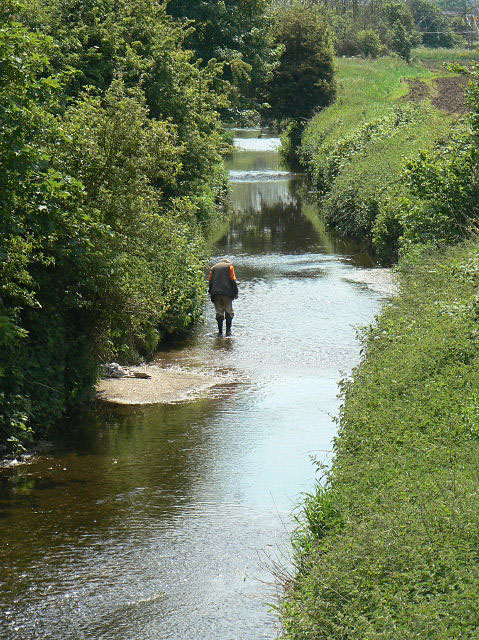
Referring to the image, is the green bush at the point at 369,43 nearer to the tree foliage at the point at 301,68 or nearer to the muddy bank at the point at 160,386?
the tree foliage at the point at 301,68

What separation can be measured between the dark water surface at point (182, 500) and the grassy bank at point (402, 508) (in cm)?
75

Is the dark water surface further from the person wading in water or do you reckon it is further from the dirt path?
the dirt path

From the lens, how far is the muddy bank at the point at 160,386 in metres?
15.9

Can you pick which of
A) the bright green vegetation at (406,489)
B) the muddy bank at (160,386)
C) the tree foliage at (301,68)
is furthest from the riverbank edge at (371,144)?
the bright green vegetation at (406,489)

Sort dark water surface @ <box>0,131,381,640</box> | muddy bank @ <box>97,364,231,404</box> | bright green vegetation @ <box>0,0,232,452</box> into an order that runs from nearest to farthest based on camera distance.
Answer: dark water surface @ <box>0,131,381,640</box> < bright green vegetation @ <box>0,0,232,452</box> < muddy bank @ <box>97,364,231,404</box>

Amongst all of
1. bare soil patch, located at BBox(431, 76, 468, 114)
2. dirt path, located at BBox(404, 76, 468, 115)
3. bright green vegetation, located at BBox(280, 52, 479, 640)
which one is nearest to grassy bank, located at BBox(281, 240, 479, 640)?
bright green vegetation, located at BBox(280, 52, 479, 640)

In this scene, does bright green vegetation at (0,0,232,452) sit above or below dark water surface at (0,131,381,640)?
above

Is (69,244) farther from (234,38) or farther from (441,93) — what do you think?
(441,93)

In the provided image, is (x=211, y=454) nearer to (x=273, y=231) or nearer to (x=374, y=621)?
(x=374, y=621)

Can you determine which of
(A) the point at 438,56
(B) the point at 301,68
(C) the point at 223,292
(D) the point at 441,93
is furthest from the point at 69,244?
(A) the point at 438,56

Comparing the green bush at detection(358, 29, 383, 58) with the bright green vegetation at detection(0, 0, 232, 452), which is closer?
the bright green vegetation at detection(0, 0, 232, 452)

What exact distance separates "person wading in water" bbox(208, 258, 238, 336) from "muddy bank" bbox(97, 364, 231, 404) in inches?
118

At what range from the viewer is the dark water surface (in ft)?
27.2

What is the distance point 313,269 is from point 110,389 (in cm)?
1256
